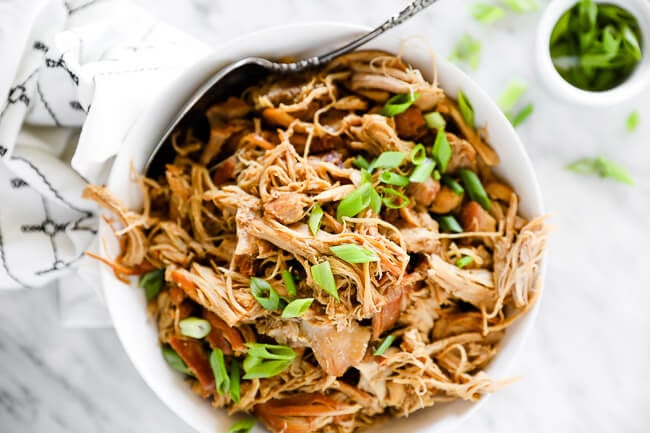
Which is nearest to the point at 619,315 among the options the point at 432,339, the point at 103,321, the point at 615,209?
the point at 615,209

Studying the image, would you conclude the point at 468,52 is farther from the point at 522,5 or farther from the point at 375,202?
the point at 375,202

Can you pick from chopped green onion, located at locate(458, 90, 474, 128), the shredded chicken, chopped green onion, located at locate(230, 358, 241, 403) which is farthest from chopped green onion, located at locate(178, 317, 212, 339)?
chopped green onion, located at locate(458, 90, 474, 128)

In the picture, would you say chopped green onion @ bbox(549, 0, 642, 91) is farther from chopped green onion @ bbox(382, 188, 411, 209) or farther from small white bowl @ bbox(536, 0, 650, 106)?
chopped green onion @ bbox(382, 188, 411, 209)

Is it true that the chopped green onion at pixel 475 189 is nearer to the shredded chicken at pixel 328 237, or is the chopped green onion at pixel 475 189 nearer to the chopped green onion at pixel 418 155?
the shredded chicken at pixel 328 237

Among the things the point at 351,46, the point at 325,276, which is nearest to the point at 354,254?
the point at 325,276

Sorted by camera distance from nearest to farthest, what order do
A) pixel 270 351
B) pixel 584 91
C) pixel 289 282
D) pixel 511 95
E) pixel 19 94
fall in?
1. pixel 289 282
2. pixel 270 351
3. pixel 19 94
4. pixel 584 91
5. pixel 511 95

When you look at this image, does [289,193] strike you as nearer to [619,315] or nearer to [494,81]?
[494,81]
